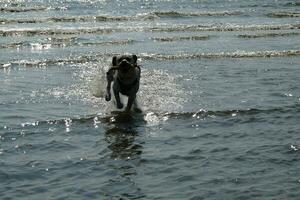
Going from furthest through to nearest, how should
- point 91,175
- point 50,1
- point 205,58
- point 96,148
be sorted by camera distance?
point 50,1
point 205,58
point 96,148
point 91,175

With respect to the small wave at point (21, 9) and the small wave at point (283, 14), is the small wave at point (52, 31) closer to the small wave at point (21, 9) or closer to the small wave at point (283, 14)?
the small wave at point (283, 14)

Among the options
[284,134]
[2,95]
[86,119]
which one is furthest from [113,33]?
[284,134]

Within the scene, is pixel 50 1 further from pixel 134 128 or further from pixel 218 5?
pixel 134 128

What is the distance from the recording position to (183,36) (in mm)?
27391

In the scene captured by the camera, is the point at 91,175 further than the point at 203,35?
No

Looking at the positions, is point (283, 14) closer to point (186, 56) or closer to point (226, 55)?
point (226, 55)

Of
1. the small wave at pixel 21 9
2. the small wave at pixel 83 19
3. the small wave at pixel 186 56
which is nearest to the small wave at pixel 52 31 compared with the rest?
the small wave at pixel 83 19

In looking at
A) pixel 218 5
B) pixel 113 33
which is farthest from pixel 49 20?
pixel 218 5

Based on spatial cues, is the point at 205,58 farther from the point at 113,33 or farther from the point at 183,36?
the point at 113,33

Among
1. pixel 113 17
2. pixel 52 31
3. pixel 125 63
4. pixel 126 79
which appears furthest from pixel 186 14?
pixel 125 63

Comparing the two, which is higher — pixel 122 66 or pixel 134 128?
pixel 122 66

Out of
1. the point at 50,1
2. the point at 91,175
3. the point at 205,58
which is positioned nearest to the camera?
the point at 91,175

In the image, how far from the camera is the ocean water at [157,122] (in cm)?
789

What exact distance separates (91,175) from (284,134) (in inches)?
142
